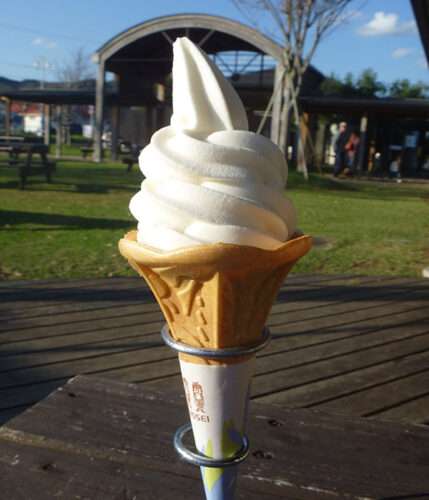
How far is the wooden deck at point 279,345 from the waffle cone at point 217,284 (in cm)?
108

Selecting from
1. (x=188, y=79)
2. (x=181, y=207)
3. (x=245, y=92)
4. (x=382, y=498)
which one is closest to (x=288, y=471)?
(x=382, y=498)

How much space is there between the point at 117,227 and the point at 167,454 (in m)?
6.74

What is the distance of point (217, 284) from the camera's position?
3.45 feet

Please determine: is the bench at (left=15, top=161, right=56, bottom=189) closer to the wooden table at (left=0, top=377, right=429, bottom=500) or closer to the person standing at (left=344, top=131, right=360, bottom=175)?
the person standing at (left=344, top=131, right=360, bottom=175)

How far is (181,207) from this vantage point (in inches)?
43.6

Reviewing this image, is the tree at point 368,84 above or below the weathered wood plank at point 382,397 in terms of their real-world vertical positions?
above

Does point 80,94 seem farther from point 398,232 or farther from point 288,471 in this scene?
point 288,471

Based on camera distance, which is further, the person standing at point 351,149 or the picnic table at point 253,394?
the person standing at point 351,149

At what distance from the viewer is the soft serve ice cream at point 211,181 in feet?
3.57

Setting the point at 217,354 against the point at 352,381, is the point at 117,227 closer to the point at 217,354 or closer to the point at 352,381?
the point at 352,381

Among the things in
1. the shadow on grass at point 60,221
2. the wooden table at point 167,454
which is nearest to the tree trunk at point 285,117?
the shadow on grass at point 60,221

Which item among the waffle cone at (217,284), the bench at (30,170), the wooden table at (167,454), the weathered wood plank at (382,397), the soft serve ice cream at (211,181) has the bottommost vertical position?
the weathered wood plank at (382,397)

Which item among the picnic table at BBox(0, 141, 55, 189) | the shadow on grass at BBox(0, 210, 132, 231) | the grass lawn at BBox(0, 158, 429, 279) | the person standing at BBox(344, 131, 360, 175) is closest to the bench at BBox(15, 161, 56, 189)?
the picnic table at BBox(0, 141, 55, 189)

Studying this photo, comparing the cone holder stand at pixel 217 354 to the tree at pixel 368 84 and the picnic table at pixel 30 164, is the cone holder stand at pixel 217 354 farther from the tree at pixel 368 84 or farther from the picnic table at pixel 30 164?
the tree at pixel 368 84
